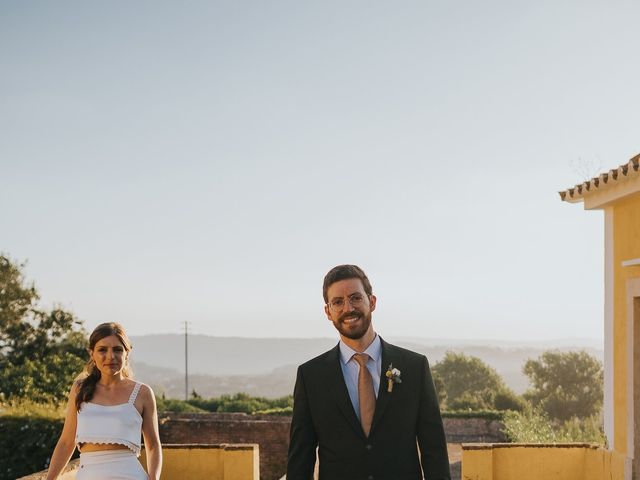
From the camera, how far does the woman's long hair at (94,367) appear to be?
13.4 ft

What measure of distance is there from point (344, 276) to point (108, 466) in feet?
6.57

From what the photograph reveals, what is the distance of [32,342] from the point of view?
Result: 28812mm

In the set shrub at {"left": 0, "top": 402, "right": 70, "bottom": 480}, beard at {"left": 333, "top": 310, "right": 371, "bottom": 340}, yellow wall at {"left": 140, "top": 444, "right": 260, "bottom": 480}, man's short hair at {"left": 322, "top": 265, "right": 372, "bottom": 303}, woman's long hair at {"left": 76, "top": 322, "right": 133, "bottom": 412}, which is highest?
man's short hair at {"left": 322, "top": 265, "right": 372, "bottom": 303}

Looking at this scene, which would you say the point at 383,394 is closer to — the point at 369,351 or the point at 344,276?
the point at 369,351

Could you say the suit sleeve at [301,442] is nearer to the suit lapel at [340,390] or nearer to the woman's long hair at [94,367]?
the suit lapel at [340,390]

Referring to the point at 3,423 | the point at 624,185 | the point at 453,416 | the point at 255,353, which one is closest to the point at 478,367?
the point at 453,416

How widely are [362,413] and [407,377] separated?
0.22 metres

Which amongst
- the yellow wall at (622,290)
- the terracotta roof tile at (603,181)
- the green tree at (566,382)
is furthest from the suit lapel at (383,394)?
the green tree at (566,382)

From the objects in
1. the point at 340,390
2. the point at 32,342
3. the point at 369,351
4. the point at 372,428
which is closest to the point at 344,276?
the point at 369,351

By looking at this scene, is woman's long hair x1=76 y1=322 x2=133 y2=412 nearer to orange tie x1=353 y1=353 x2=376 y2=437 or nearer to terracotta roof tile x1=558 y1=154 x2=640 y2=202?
orange tie x1=353 y1=353 x2=376 y2=437

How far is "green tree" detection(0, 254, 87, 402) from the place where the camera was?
21859 mm

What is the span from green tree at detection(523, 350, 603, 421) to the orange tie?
150 feet

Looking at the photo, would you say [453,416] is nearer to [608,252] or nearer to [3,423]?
[3,423]

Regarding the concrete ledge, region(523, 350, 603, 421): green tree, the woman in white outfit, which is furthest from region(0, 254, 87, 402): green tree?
region(523, 350, 603, 421): green tree
